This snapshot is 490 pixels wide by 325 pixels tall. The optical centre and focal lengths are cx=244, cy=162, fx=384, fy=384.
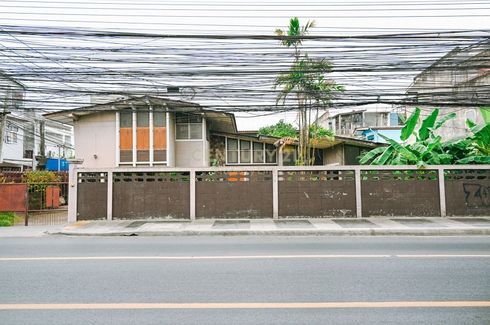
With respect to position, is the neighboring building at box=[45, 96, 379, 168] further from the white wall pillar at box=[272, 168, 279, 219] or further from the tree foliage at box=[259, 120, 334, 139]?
the white wall pillar at box=[272, 168, 279, 219]

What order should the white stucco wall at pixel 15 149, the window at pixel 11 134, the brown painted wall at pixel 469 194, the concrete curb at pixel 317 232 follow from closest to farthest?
the concrete curb at pixel 317 232 → the brown painted wall at pixel 469 194 → the window at pixel 11 134 → the white stucco wall at pixel 15 149

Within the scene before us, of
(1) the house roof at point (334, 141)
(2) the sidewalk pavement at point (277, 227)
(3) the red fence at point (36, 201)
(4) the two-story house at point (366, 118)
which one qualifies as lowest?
(2) the sidewalk pavement at point (277, 227)

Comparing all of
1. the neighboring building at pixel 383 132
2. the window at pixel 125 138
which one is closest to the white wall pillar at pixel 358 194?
the window at pixel 125 138

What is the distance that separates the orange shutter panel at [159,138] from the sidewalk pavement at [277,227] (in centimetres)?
799

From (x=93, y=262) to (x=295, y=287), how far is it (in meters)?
3.84

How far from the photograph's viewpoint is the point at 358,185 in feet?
43.2

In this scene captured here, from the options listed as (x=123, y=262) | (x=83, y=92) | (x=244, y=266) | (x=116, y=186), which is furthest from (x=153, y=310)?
(x=83, y=92)

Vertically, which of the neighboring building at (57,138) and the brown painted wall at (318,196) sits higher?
the neighboring building at (57,138)

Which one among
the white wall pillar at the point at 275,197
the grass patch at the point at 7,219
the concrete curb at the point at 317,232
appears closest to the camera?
the concrete curb at the point at 317,232

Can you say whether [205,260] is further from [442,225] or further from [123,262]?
[442,225]

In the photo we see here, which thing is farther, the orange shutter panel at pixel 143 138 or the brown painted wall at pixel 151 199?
the orange shutter panel at pixel 143 138

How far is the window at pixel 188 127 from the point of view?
70.8ft

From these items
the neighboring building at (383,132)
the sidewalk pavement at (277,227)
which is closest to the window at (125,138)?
the sidewalk pavement at (277,227)

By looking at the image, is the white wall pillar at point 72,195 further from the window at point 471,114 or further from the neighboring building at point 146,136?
the window at point 471,114
